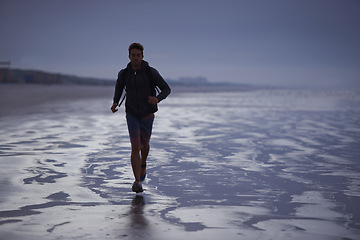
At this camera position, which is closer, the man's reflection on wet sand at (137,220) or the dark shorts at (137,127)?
the man's reflection on wet sand at (137,220)

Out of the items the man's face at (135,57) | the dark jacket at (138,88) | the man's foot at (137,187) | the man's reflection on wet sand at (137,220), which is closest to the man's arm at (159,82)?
the dark jacket at (138,88)

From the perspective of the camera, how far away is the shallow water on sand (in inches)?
180

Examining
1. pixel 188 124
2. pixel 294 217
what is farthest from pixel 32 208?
pixel 188 124

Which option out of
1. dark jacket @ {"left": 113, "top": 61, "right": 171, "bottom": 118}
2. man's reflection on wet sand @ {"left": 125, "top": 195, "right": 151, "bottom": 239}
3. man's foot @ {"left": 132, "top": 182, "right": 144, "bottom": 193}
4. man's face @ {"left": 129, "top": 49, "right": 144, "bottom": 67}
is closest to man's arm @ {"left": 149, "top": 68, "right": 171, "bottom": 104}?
dark jacket @ {"left": 113, "top": 61, "right": 171, "bottom": 118}

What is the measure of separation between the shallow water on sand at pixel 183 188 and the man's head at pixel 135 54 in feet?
5.50

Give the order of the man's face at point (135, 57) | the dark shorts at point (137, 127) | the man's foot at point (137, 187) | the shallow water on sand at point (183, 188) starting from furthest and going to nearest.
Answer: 1. the dark shorts at point (137, 127)
2. the man's face at point (135, 57)
3. the man's foot at point (137, 187)
4. the shallow water on sand at point (183, 188)

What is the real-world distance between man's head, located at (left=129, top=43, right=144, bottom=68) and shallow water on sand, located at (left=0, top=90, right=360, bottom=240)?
168 centimetres

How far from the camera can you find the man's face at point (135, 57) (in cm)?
625

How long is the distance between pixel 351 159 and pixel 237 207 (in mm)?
4388

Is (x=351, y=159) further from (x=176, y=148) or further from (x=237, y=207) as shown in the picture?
(x=237, y=207)

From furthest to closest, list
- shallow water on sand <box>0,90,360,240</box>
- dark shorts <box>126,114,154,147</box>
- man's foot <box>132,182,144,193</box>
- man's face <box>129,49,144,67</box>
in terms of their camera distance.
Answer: dark shorts <box>126,114,154,147</box> < man's face <box>129,49,144,67</box> < man's foot <box>132,182,144,193</box> < shallow water on sand <box>0,90,360,240</box>

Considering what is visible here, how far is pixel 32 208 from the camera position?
206 inches

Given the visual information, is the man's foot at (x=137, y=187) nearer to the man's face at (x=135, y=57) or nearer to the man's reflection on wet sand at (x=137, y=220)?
the man's reflection on wet sand at (x=137, y=220)

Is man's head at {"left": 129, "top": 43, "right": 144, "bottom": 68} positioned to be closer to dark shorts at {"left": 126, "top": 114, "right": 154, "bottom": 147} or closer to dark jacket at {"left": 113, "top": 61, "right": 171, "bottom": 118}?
dark jacket at {"left": 113, "top": 61, "right": 171, "bottom": 118}
